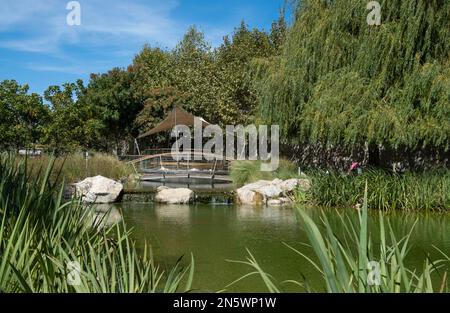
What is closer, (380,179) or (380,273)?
(380,273)

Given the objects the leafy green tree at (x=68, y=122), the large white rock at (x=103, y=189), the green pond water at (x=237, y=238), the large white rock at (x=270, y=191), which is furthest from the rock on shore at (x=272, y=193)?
the leafy green tree at (x=68, y=122)

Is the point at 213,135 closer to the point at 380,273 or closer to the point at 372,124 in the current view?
the point at 372,124

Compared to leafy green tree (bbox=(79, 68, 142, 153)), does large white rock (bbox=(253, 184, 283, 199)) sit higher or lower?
lower

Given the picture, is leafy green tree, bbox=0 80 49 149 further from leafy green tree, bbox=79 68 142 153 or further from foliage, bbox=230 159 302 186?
foliage, bbox=230 159 302 186

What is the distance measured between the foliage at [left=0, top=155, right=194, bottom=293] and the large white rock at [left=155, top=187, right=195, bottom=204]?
7643 millimetres

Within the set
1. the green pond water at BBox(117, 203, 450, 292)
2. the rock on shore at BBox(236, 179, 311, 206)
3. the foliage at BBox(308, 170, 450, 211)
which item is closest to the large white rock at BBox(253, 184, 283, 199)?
the rock on shore at BBox(236, 179, 311, 206)

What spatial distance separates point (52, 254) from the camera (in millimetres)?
3096

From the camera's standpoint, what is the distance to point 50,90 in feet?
80.6

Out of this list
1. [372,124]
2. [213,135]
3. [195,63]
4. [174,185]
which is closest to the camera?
[372,124]

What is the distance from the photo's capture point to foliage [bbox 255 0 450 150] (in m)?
10.5

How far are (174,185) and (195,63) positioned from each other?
1361 cm

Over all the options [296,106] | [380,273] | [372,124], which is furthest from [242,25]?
[380,273]

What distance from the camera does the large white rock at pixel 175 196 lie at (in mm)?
12602

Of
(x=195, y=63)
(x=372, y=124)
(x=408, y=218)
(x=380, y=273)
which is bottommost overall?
(x=408, y=218)
